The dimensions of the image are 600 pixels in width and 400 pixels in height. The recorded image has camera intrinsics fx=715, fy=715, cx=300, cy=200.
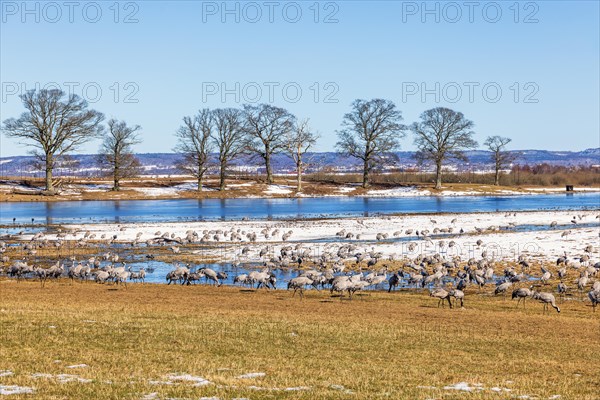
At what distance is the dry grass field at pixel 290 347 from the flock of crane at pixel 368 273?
2.85ft

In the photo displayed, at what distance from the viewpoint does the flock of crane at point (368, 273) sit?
82.9 feet

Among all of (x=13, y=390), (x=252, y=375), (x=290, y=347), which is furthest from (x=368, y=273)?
(x=13, y=390)

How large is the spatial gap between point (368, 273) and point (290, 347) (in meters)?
15.2

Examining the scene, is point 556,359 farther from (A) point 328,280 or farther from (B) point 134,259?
(B) point 134,259

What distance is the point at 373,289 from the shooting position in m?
27.9

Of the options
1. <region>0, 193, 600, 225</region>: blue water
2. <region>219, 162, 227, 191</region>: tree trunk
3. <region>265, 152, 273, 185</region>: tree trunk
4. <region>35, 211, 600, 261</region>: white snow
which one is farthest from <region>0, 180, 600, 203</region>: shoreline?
<region>35, 211, 600, 261</region>: white snow

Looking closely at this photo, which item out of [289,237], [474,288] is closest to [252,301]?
[474,288]

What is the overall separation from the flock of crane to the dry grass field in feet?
2.85

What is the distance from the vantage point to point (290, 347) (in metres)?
16.0

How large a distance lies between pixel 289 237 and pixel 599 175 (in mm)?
102996

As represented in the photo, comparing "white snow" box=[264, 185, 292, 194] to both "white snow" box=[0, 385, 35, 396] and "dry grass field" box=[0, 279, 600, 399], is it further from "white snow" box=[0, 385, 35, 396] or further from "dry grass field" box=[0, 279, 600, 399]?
"white snow" box=[0, 385, 35, 396]

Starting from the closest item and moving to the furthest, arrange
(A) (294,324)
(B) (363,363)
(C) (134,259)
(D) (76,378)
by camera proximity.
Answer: (D) (76,378), (B) (363,363), (A) (294,324), (C) (134,259)

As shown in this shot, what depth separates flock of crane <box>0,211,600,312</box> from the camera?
2528 centimetres

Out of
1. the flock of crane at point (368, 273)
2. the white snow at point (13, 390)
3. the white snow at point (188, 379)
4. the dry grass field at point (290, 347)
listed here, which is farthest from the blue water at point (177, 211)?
the white snow at point (13, 390)
